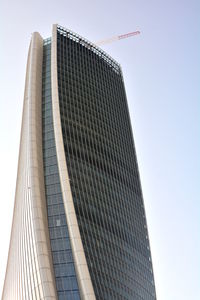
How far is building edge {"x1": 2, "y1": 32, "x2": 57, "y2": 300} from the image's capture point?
69.2 meters

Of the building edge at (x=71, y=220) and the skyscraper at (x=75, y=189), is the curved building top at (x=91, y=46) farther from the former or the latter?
the building edge at (x=71, y=220)

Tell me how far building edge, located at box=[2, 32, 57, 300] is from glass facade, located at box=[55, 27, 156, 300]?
15.6 feet

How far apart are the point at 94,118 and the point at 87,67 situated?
47.7 ft

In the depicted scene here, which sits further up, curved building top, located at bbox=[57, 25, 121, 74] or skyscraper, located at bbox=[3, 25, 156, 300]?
curved building top, located at bbox=[57, 25, 121, 74]

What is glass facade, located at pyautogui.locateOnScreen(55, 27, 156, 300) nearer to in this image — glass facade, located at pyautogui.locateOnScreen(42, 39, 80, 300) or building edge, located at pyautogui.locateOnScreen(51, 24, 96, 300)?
building edge, located at pyautogui.locateOnScreen(51, 24, 96, 300)

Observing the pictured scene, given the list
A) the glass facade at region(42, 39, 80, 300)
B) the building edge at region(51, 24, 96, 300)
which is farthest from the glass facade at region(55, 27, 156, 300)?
the glass facade at region(42, 39, 80, 300)

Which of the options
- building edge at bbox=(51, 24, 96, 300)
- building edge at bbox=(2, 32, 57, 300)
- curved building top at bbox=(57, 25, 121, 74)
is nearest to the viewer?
building edge at bbox=(51, 24, 96, 300)

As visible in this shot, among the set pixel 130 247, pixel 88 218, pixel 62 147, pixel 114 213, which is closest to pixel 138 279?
pixel 130 247

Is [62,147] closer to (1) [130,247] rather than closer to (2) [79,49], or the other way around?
(1) [130,247]

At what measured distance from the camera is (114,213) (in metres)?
90.0

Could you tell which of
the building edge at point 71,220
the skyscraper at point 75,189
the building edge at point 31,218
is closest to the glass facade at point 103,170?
the skyscraper at point 75,189

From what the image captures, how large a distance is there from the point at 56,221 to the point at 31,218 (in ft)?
12.4

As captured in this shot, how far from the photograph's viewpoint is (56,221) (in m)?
75.2

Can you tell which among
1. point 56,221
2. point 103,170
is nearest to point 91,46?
point 103,170
